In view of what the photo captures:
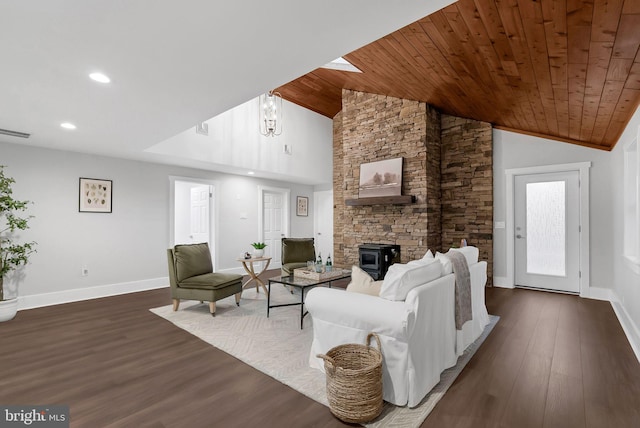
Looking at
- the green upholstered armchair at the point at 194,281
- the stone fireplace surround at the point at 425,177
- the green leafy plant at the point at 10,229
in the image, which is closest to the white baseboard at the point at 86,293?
the green leafy plant at the point at 10,229

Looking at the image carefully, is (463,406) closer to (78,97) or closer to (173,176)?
(78,97)

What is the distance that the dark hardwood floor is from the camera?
1905mm

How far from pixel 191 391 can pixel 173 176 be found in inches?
178

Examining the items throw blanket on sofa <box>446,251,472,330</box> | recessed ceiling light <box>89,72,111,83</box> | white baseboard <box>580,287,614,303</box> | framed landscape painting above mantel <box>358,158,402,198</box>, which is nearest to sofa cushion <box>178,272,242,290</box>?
recessed ceiling light <box>89,72,111,83</box>

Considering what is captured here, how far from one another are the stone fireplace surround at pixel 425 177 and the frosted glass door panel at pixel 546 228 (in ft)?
1.95

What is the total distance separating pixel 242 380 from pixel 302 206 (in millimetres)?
6205

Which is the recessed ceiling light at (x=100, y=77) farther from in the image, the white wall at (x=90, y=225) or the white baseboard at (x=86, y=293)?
the white baseboard at (x=86, y=293)

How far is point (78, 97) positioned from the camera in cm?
272

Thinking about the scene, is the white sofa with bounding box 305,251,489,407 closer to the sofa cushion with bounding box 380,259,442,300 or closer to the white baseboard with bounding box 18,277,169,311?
the sofa cushion with bounding box 380,259,442,300

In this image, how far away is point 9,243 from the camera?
4.20 metres

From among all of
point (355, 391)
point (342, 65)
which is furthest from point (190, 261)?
point (342, 65)

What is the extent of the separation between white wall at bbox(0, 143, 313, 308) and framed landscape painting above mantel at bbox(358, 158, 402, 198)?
298 cm

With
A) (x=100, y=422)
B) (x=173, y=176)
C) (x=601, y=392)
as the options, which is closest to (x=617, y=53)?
(x=601, y=392)

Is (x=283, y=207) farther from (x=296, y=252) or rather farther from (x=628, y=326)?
(x=628, y=326)
